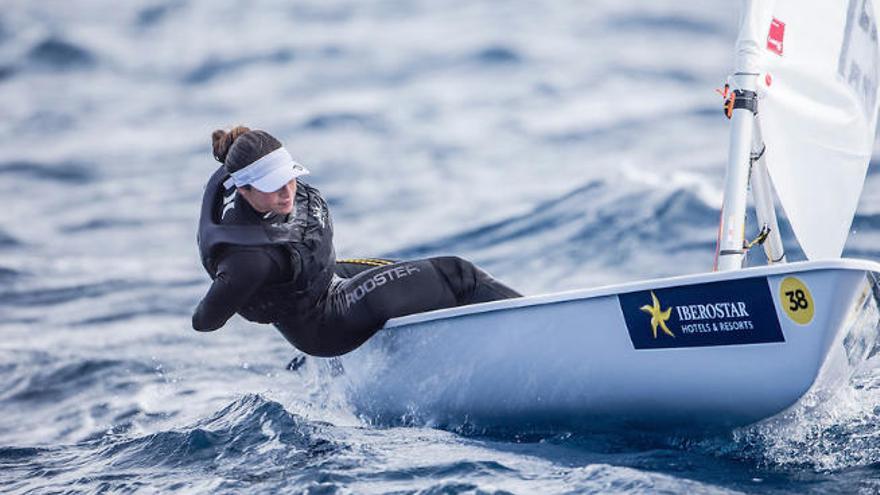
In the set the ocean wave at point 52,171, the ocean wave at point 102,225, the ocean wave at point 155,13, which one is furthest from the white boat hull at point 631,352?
the ocean wave at point 155,13

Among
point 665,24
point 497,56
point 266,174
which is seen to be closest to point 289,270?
point 266,174

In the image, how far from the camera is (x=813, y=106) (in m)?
4.63

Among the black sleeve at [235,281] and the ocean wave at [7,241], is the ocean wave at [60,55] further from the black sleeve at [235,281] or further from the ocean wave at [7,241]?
the black sleeve at [235,281]

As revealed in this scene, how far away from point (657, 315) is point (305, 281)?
49.2 inches

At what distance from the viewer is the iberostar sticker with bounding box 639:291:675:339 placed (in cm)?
398

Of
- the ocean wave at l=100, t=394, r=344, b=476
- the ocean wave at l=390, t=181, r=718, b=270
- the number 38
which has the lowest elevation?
the ocean wave at l=100, t=394, r=344, b=476

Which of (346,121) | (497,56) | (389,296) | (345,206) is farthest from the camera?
(497,56)

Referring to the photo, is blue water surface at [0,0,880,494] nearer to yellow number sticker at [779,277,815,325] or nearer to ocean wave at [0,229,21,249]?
ocean wave at [0,229,21,249]

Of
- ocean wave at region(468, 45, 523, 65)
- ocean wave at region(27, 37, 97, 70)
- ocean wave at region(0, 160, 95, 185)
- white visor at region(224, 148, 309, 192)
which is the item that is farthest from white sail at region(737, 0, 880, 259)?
ocean wave at region(27, 37, 97, 70)

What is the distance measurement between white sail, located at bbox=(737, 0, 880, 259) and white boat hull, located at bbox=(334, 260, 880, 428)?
0.68 meters

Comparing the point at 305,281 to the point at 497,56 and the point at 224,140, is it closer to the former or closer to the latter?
the point at 224,140

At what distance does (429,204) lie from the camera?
380 inches

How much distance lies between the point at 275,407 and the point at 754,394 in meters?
1.93

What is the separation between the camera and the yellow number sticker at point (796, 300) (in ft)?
12.2
